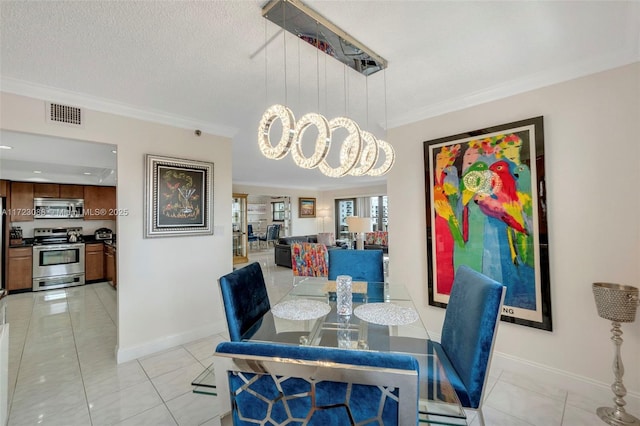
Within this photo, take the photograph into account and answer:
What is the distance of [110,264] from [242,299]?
5167mm

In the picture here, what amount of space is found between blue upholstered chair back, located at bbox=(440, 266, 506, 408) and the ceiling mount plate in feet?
5.04

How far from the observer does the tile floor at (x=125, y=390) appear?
5.96ft

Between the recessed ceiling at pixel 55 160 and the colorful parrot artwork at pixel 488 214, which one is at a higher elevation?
the recessed ceiling at pixel 55 160

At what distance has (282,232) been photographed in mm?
10305

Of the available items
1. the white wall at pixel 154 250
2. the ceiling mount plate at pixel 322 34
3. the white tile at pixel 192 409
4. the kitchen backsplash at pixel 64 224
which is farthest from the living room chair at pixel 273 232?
the ceiling mount plate at pixel 322 34

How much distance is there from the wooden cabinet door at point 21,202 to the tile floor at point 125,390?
2.97 meters

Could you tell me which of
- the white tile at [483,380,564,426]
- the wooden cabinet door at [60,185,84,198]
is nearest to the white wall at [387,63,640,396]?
the white tile at [483,380,564,426]

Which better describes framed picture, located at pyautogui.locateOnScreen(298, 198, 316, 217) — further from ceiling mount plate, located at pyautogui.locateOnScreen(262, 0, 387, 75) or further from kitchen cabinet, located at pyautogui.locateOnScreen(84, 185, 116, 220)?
ceiling mount plate, located at pyautogui.locateOnScreen(262, 0, 387, 75)

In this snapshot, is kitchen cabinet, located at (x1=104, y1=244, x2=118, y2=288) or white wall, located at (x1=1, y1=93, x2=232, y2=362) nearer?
white wall, located at (x1=1, y1=93, x2=232, y2=362)

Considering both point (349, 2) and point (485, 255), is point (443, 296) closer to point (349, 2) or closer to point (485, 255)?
point (485, 255)

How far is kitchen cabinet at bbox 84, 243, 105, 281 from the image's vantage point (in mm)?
5535

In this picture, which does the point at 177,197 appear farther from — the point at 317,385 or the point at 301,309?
the point at 317,385

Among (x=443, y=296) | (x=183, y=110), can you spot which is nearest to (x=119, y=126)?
(x=183, y=110)

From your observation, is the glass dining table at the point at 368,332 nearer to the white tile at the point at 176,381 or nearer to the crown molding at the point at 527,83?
the white tile at the point at 176,381
